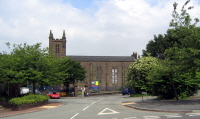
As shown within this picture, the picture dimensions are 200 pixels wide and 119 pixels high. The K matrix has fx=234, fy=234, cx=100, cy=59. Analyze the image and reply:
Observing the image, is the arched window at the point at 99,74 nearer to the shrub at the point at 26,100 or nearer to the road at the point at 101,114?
the shrub at the point at 26,100

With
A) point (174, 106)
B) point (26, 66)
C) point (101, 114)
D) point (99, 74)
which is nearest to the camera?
point (101, 114)

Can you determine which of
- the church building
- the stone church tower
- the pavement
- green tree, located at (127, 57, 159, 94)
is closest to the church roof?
the church building

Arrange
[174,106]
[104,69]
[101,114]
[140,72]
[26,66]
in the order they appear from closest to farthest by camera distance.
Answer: [101,114] < [174,106] < [26,66] < [140,72] < [104,69]

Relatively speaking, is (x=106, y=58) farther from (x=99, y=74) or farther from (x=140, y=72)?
(x=140, y=72)

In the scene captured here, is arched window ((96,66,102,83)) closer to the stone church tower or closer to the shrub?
the stone church tower

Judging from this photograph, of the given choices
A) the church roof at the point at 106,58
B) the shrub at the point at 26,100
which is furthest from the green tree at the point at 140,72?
the church roof at the point at 106,58

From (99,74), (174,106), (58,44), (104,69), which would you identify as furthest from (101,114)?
(104,69)

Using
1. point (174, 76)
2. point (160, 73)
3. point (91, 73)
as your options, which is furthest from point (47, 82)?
point (91, 73)

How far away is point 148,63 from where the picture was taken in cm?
3100

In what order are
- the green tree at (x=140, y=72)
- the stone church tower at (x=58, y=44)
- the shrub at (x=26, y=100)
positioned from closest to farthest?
the shrub at (x=26, y=100) → the green tree at (x=140, y=72) → the stone church tower at (x=58, y=44)

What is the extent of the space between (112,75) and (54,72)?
197ft

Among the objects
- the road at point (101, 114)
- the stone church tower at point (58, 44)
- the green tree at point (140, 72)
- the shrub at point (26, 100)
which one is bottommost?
the road at point (101, 114)

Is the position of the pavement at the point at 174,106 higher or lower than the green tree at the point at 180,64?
lower

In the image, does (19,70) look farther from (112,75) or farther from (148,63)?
(112,75)
